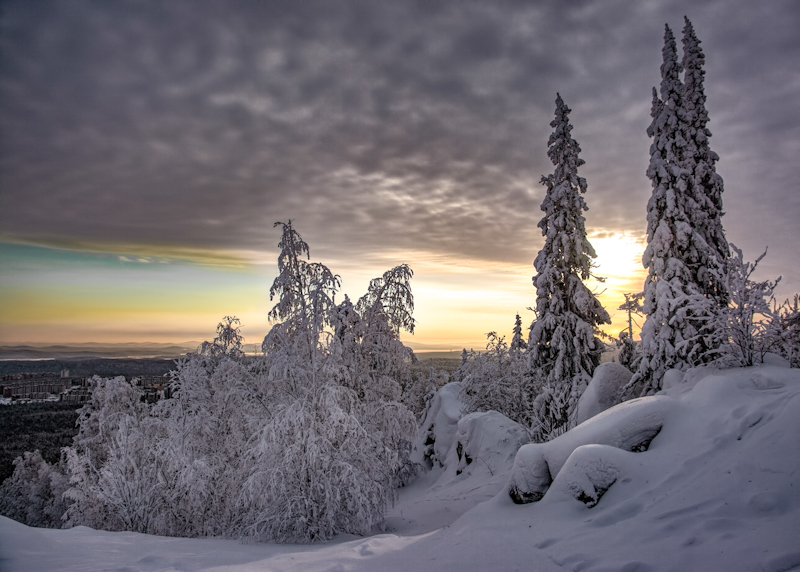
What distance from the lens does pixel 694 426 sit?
7.07 m

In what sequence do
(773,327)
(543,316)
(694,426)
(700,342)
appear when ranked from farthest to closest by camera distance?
(543,316)
(700,342)
(773,327)
(694,426)

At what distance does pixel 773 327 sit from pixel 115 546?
13.7 metres

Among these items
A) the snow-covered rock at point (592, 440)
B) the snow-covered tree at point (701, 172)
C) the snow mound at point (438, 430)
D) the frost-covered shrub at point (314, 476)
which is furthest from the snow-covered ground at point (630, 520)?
the snow mound at point (438, 430)

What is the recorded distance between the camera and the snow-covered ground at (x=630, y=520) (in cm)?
482

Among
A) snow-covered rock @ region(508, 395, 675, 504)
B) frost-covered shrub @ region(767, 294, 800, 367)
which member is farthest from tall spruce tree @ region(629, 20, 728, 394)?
snow-covered rock @ region(508, 395, 675, 504)

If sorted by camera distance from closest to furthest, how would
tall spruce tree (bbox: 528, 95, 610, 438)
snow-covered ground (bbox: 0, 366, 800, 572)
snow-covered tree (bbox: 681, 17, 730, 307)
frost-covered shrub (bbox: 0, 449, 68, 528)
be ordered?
snow-covered ground (bbox: 0, 366, 800, 572)
snow-covered tree (bbox: 681, 17, 730, 307)
tall spruce tree (bbox: 528, 95, 610, 438)
frost-covered shrub (bbox: 0, 449, 68, 528)

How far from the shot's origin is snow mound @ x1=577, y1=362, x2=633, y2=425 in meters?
14.2

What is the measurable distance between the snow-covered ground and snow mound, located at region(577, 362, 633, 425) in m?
5.85

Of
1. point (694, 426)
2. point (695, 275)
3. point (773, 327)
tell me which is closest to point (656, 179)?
point (695, 275)

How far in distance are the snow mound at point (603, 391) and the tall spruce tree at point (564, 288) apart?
3519 mm

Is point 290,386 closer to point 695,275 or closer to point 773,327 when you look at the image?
point 773,327

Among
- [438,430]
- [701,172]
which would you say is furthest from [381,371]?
[701,172]

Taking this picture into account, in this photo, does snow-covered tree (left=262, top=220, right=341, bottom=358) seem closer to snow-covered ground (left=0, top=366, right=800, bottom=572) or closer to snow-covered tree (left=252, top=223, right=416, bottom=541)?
snow-covered tree (left=252, top=223, right=416, bottom=541)

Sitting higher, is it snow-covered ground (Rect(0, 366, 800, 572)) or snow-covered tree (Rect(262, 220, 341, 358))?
snow-covered tree (Rect(262, 220, 341, 358))
